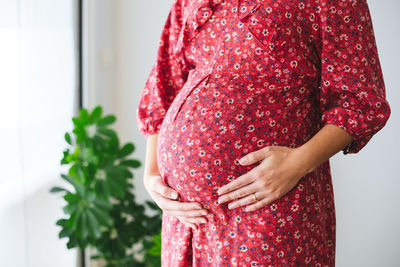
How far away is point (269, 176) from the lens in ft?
2.63

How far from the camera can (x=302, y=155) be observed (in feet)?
2.66

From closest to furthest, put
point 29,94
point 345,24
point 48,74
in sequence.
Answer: point 345,24 → point 29,94 → point 48,74

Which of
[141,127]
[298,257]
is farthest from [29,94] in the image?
[298,257]

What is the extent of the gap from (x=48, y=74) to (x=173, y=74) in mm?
829

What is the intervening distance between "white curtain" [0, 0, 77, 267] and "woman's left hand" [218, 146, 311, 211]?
3.22 ft

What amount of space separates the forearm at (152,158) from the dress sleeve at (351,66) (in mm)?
518

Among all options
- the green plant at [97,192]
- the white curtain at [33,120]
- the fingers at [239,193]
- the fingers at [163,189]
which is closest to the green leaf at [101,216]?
the green plant at [97,192]

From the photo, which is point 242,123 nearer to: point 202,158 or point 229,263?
point 202,158

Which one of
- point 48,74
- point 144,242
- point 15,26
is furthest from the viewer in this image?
point 144,242

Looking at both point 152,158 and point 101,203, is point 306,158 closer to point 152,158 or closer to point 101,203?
point 152,158

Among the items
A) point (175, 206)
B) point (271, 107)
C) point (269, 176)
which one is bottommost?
point (175, 206)

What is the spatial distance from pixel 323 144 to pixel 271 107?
141 millimetres

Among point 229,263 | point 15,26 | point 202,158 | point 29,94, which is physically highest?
point 15,26

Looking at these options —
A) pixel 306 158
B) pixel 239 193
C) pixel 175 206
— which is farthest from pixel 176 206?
pixel 306 158
